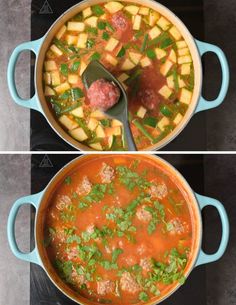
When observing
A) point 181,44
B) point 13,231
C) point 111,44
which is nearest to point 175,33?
point 181,44

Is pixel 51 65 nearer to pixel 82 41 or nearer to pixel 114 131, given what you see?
pixel 82 41

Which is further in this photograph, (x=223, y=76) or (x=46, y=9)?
(x=46, y=9)

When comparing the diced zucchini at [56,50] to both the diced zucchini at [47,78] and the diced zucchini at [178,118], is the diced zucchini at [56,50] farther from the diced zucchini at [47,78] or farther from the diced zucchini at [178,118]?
the diced zucchini at [178,118]

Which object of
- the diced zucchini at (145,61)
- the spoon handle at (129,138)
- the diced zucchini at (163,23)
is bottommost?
the spoon handle at (129,138)

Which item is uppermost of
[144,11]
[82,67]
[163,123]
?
[144,11]

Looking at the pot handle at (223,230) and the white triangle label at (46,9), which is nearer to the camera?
the pot handle at (223,230)

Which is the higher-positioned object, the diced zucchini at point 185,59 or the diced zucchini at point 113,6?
the diced zucchini at point 113,6

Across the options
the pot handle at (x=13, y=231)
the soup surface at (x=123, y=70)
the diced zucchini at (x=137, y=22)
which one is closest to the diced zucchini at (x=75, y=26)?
the soup surface at (x=123, y=70)
